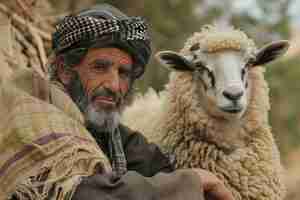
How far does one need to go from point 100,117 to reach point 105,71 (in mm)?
220

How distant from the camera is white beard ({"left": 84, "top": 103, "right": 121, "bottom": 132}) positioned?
12.8 feet

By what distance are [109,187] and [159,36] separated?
31.3 feet

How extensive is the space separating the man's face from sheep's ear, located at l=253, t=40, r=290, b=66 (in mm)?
1094

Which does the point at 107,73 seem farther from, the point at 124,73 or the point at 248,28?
the point at 248,28

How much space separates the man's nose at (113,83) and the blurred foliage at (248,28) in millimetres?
7448

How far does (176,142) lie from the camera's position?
4.65 metres

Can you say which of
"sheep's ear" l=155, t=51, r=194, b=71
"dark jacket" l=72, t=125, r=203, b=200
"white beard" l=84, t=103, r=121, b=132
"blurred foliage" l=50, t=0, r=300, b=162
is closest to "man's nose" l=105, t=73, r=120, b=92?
"white beard" l=84, t=103, r=121, b=132

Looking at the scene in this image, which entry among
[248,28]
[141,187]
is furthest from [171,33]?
[141,187]

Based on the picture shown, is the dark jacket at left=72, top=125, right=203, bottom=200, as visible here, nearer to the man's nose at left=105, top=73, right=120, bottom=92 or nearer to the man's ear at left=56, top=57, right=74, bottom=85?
the man's nose at left=105, top=73, right=120, bottom=92

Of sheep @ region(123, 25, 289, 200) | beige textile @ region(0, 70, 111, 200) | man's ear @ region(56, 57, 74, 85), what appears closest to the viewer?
beige textile @ region(0, 70, 111, 200)

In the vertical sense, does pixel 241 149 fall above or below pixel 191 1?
below

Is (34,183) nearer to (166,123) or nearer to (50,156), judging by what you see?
(50,156)

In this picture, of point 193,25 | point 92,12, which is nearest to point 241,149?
point 92,12

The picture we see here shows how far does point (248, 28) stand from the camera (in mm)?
15500
